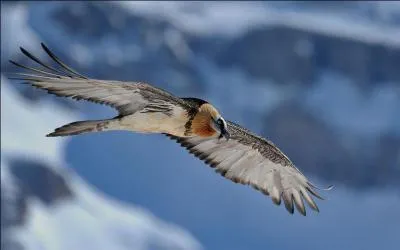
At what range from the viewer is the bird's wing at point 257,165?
5602mm

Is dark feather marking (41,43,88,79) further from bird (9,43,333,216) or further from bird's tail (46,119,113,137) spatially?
bird's tail (46,119,113,137)

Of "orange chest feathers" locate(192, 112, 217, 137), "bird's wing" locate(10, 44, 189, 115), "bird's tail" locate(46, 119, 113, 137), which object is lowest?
"bird's tail" locate(46, 119, 113, 137)

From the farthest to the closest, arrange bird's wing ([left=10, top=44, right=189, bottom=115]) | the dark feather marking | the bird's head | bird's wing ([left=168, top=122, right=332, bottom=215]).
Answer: bird's wing ([left=168, top=122, right=332, bottom=215]) → the bird's head → bird's wing ([left=10, top=44, right=189, bottom=115]) → the dark feather marking

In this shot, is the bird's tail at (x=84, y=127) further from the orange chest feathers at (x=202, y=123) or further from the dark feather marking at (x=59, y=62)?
the orange chest feathers at (x=202, y=123)

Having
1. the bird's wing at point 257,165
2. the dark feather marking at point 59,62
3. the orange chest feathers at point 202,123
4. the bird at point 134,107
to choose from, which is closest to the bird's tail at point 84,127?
the bird at point 134,107

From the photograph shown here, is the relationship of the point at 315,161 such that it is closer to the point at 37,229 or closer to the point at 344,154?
the point at 344,154

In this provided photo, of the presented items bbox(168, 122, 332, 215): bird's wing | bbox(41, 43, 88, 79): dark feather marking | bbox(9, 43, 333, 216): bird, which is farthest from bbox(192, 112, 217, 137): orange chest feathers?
bbox(168, 122, 332, 215): bird's wing

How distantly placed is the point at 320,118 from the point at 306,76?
2324 mm

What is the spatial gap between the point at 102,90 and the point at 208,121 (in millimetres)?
523

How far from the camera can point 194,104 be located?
4.76 m

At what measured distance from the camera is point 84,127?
4.57 metres

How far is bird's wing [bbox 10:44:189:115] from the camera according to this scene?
14.5ft

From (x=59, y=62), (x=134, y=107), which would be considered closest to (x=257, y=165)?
(x=134, y=107)

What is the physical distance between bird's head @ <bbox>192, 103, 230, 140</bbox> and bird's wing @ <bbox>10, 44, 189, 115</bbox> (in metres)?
0.12
